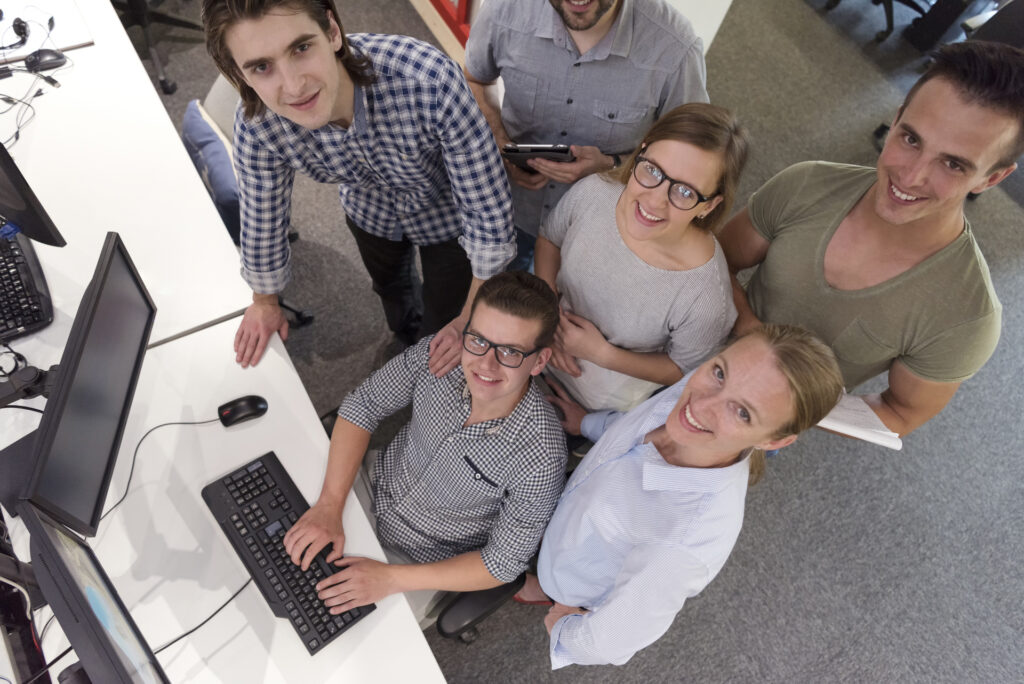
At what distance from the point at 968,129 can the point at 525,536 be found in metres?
1.18

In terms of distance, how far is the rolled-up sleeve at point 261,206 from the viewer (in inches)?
54.3

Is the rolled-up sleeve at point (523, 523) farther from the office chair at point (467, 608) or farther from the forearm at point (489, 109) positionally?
the forearm at point (489, 109)

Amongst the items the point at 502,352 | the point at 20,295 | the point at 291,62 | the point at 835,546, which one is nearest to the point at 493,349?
the point at 502,352

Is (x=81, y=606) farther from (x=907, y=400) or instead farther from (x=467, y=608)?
(x=907, y=400)

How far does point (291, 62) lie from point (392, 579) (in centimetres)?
106

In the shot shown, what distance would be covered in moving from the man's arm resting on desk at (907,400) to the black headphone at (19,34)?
2.67m

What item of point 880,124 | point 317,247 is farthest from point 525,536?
point 880,124

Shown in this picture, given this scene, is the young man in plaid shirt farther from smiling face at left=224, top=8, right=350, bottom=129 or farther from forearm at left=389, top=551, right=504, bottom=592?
forearm at left=389, top=551, right=504, bottom=592

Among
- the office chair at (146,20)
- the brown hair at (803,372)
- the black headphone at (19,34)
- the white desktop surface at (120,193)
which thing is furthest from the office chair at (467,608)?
the office chair at (146,20)

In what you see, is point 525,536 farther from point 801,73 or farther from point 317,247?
point 801,73

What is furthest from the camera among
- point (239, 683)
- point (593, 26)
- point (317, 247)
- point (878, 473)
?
point (317, 247)

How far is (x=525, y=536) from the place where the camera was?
4.76 feet

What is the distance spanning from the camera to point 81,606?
985 mm

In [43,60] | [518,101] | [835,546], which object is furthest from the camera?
[835,546]
